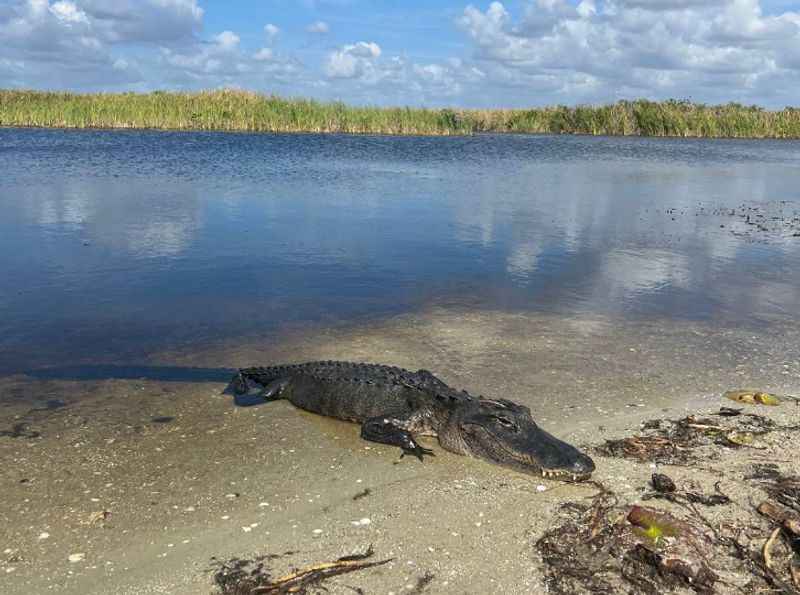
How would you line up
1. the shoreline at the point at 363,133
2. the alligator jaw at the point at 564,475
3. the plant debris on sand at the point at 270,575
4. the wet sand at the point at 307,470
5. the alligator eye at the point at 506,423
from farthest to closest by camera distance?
the shoreline at the point at 363,133 < the alligator eye at the point at 506,423 < the alligator jaw at the point at 564,475 < the wet sand at the point at 307,470 < the plant debris on sand at the point at 270,575

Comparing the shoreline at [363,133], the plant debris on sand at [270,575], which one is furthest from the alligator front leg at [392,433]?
the shoreline at [363,133]

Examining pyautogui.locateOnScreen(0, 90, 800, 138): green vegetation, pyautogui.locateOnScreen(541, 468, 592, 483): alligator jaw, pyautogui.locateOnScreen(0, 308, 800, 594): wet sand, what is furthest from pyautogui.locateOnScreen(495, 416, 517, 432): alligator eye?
pyautogui.locateOnScreen(0, 90, 800, 138): green vegetation

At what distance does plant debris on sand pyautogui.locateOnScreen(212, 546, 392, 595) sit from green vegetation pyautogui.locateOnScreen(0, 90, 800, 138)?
41.3m

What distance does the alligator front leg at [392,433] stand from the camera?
5.21 metres

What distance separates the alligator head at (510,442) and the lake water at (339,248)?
A: 133 inches

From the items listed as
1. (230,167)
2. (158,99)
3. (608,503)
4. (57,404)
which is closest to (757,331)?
(608,503)

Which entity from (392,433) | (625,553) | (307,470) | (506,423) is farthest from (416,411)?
(625,553)

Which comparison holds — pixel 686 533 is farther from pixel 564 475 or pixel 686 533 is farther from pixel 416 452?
pixel 416 452

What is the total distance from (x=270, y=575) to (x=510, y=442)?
1956 millimetres

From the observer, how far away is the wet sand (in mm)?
3756

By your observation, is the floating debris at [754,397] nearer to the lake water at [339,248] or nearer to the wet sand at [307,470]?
the wet sand at [307,470]

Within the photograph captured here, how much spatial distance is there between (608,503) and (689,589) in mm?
831

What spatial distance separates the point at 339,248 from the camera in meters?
12.6

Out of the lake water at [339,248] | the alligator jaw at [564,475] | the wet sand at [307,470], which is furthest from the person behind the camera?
the lake water at [339,248]
